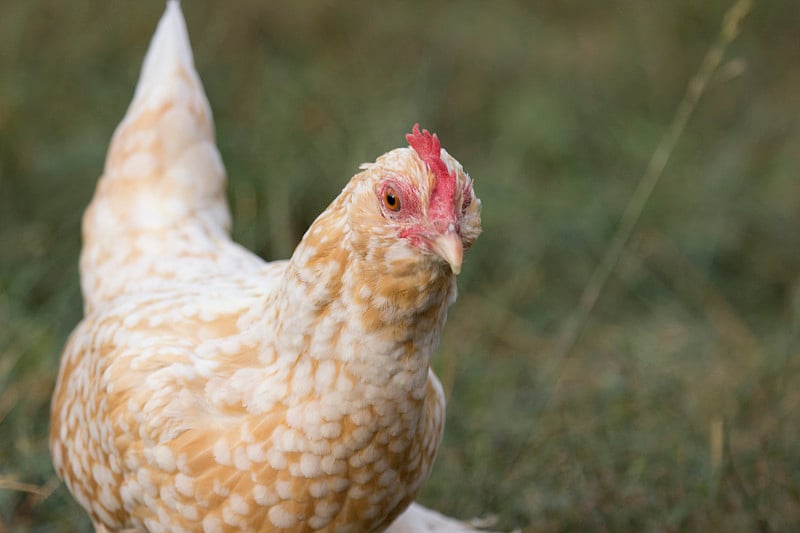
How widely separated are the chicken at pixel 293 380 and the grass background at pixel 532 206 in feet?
2.95

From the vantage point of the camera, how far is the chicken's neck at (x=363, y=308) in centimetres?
206

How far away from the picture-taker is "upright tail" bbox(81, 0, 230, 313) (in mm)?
3047

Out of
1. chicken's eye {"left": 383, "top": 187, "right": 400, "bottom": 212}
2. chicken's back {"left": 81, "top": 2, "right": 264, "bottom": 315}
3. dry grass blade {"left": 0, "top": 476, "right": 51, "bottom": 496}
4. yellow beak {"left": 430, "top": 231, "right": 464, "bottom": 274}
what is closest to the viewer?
yellow beak {"left": 430, "top": 231, "right": 464, "bottom": 274}

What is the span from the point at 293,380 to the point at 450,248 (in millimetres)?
535

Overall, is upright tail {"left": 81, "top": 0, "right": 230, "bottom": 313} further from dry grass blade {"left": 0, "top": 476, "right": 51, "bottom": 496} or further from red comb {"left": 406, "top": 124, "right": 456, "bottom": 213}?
red comb {"left": 406, "top": 124, "right": 456, "bottom": 213}

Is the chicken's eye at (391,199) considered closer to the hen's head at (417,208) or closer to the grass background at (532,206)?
the hen's head at (417,208)

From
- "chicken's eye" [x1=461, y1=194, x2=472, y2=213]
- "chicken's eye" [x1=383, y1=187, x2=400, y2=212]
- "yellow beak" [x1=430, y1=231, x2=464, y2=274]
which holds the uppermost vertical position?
"chicken's eye" [x1=461, y1=194, x2=472, y2=213]

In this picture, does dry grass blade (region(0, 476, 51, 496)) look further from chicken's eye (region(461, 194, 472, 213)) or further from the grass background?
chicken's eye (region(461, 194, 472, 213))

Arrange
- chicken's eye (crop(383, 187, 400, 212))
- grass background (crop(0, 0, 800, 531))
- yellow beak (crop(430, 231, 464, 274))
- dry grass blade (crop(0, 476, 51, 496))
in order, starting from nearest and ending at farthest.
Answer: yellow beak (crop(430, 231, 464, 274)) → chicken's eye (crop(383, 187, 400, 212)) → dry grass blade (crop(0, 476, 51, 496)) → grass background (crop(0, 0, 800, 531))

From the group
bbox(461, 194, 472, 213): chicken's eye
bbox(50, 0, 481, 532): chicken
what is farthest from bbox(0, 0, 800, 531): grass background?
bbox(461, 194, 472, 213): chicken's eye

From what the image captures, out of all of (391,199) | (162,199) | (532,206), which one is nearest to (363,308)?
(391,199)

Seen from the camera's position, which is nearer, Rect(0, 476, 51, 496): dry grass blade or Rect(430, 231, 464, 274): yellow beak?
Rect(430, 231, 464, 274): yellow beak

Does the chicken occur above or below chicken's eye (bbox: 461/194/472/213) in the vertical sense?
below

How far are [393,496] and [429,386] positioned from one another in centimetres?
27
